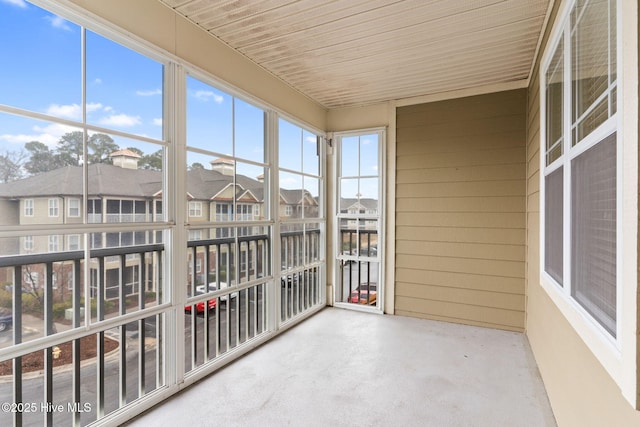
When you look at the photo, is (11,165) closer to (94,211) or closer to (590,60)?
(94,211)

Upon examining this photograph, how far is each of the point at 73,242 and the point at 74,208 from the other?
0.20 meters

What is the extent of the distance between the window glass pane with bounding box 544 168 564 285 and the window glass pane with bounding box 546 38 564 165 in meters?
0.16

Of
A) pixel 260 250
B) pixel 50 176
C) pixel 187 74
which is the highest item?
pixel 187 74

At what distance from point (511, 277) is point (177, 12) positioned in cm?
407

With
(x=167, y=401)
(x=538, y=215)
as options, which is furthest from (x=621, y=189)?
(x=167, y=401)

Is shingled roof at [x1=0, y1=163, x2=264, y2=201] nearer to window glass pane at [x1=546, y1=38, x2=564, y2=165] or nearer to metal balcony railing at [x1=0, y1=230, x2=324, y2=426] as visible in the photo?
metal balcony railing at [x1=0, y1=230, x2=324, y2=426]

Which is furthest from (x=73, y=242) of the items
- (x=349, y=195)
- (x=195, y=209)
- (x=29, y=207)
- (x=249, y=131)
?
(x=349, y=195)

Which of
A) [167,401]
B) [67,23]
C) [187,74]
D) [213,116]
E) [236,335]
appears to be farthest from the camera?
[236,335]

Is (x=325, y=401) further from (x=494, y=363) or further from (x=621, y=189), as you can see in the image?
(x=621, y=189)

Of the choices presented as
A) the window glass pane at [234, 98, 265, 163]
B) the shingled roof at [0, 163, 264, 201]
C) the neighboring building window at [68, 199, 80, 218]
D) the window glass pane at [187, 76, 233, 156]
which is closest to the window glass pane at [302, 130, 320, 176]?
the window glass pane at [234, 98, 265, 163]

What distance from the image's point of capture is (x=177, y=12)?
2350 mm

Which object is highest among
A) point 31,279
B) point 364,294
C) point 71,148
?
point 71,148

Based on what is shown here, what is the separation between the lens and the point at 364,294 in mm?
4641

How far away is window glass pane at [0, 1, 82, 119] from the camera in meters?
1.58
